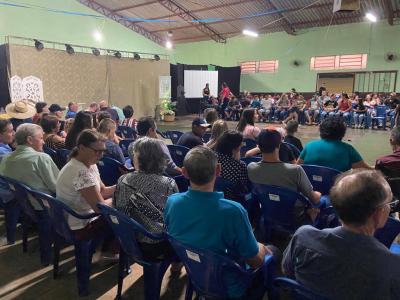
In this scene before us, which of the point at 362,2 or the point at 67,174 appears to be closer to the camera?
the point at 67,174

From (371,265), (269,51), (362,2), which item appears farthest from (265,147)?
(269,51)

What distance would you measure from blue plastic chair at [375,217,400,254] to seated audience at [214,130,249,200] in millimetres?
1028

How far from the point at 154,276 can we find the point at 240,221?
27.1 inches

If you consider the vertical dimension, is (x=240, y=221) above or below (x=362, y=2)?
below

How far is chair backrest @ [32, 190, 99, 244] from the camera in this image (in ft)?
6.28

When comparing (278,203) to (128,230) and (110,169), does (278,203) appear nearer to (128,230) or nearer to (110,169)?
(128,230)

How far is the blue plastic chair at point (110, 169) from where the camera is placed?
9.87ft

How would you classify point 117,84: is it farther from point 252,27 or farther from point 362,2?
point 362,2

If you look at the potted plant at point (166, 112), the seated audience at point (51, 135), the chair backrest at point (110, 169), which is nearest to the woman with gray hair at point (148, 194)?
the chair backrest at point (110, 169)

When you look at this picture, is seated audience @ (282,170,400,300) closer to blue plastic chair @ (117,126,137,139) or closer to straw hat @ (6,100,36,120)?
blue plastic chair @ (117,126,137,139)

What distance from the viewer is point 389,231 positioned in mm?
1487

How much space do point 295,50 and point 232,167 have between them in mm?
13719

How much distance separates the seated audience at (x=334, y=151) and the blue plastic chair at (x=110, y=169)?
174cm

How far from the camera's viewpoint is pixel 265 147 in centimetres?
225
